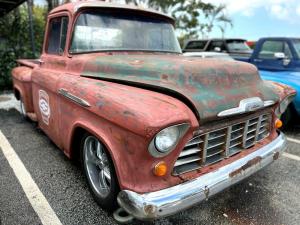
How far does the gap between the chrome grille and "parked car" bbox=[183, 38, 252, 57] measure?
27.8ft

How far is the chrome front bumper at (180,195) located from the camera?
2.00 metres

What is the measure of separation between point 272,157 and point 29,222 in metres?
2.30

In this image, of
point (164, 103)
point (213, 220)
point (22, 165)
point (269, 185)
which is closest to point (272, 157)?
point (269, 185)

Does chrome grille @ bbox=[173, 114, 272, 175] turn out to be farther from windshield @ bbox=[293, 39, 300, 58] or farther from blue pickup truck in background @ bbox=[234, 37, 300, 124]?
windshield @ bbox=[293, 39, 300, 58]

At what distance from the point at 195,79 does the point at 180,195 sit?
3.21 feet

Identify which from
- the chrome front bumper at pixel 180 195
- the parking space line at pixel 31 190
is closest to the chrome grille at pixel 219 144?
the chrome front bumper at pixel 180 195

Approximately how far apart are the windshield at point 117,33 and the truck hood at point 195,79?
0.36 m

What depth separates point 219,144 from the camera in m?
2.50

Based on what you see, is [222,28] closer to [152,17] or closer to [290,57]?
[290,57]

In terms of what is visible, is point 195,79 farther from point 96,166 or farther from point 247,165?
point 96,166

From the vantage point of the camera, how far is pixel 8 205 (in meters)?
2.85

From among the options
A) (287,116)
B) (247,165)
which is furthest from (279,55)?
(247,165)

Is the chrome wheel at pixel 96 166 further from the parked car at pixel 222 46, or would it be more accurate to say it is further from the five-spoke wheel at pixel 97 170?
the parked car at pixel 222 46

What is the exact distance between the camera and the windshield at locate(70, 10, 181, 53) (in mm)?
3354
